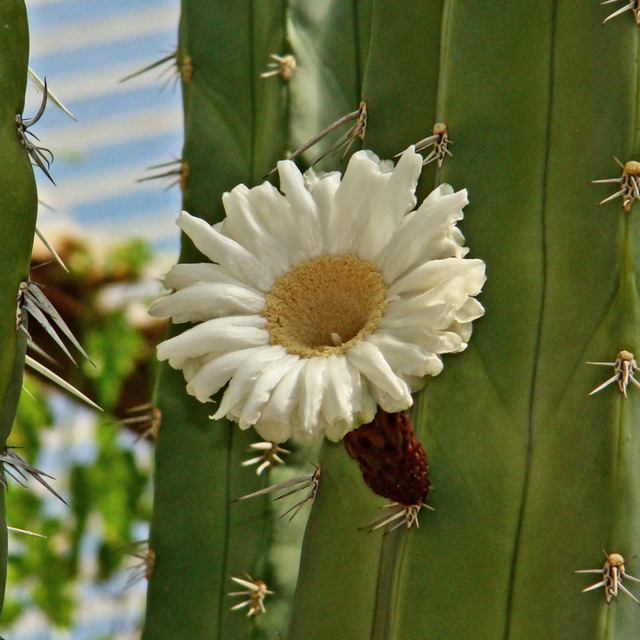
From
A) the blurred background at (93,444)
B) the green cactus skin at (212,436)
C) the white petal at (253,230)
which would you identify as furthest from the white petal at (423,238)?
the blurred background at (93,444)

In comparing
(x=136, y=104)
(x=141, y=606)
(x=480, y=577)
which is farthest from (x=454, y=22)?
(x=136, y=104)

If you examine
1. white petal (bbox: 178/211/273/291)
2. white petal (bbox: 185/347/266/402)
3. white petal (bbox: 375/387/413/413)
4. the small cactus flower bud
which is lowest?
the small cactus flower bud

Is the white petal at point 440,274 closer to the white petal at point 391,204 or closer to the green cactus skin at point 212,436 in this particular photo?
the white petal at point 391,204

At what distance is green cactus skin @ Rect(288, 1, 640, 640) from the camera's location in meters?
0.88

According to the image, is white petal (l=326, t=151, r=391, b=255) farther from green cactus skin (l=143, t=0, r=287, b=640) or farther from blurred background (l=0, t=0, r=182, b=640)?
blurred background (l=0, t=0, r=182, b=640)

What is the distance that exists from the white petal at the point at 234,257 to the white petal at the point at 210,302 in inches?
0.6

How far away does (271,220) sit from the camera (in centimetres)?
92

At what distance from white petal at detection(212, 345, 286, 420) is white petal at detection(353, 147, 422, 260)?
0.14 metres

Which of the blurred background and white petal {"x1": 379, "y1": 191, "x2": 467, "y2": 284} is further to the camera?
the blurred background

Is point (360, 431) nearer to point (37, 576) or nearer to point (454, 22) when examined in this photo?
point (454, 22)

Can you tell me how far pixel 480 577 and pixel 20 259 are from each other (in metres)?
0.55

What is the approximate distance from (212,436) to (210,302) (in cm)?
49

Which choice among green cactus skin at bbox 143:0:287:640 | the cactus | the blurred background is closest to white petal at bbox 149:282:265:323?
the cactus

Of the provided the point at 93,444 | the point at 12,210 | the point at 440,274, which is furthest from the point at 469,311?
the point at 93,444
